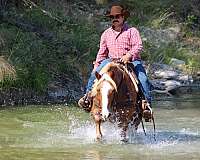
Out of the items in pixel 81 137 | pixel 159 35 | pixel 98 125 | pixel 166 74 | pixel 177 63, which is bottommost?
pixel 81 137

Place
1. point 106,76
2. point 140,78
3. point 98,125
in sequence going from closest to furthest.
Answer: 1. point 106,76
2. point 98,125
3. point 140,78

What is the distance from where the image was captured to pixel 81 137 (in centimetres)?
1064

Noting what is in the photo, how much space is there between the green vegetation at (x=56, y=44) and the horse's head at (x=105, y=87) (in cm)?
528

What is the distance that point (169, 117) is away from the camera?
13406mm

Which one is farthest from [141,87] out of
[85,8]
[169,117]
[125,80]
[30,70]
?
[85,8]

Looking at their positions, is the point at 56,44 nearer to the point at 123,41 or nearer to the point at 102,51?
the point at 102,51

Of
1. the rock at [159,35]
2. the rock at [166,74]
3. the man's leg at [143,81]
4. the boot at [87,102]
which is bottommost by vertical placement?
the boot at [87,102]

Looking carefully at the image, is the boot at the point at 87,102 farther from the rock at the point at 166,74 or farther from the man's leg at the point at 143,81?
the rock at the point at 166,74

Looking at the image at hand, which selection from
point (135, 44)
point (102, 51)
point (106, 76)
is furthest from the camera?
point (102, 51)

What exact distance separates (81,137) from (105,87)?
1527 mm

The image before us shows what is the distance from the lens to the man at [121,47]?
1022 cm

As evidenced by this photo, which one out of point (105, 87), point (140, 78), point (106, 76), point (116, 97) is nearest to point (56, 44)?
point (140, 78)

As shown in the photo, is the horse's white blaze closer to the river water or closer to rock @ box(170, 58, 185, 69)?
the river water

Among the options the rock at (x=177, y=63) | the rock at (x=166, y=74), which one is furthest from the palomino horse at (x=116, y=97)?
the rock at (x=177, y=63)
